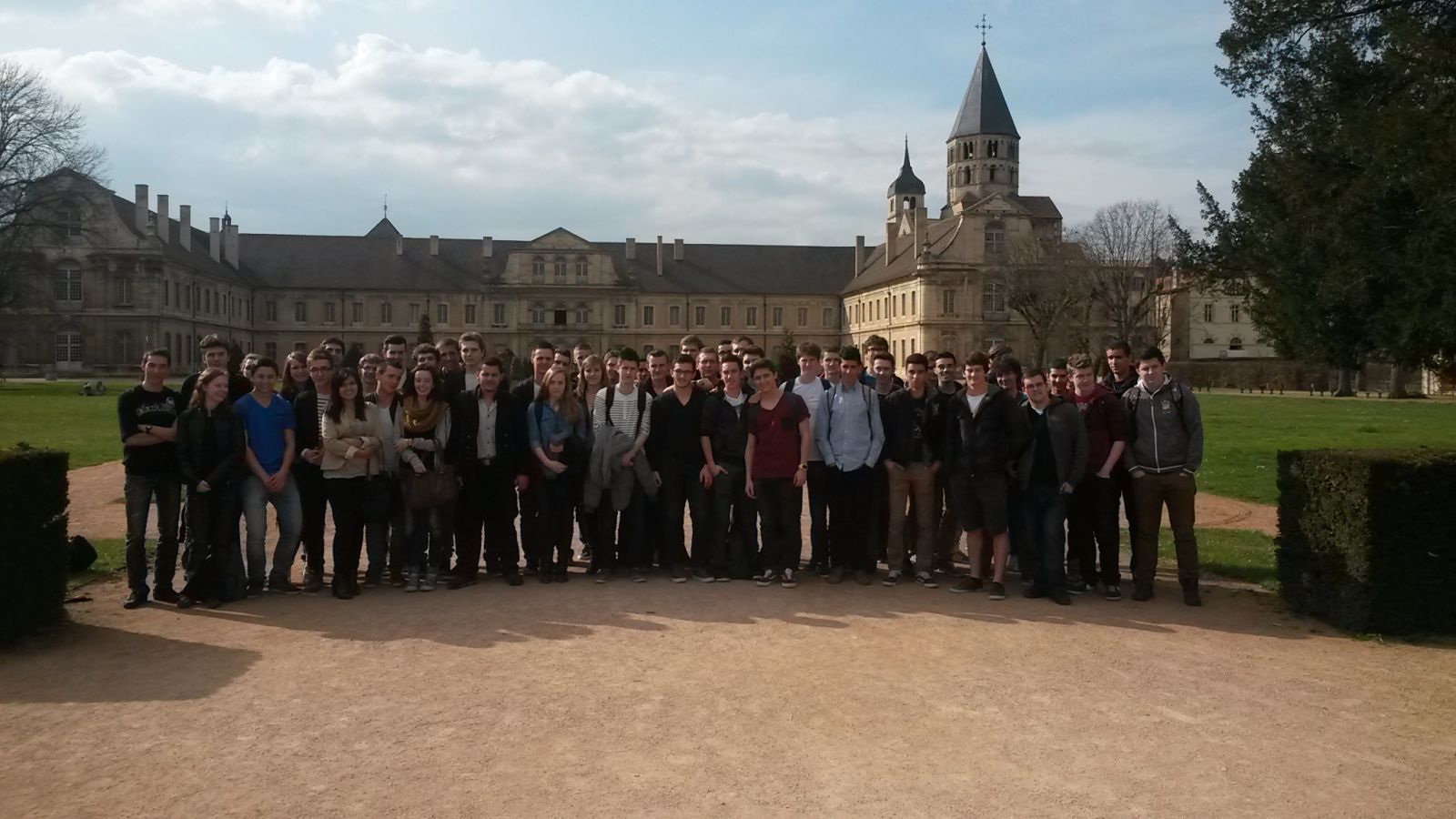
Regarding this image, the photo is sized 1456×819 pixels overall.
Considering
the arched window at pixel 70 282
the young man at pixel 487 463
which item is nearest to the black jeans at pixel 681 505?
the young man at pixel 487 463

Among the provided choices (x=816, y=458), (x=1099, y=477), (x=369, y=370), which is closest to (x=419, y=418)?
(x=369, y=370)

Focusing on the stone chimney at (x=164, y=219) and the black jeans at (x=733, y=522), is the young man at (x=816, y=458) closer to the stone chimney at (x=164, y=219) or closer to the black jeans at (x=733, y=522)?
the black jeans at (x=733, y=522)

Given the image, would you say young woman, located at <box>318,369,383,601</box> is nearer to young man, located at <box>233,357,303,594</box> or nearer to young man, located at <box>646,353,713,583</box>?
young man, located at <box>233,357,303,594</box>

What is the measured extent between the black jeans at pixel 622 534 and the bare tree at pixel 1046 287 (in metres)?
45.9

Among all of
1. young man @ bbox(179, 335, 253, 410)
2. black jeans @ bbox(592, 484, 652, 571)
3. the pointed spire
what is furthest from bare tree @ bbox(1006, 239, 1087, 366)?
young man @ bbox(179, 335, 253, 410)

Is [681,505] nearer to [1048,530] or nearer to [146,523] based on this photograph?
[1048,530]

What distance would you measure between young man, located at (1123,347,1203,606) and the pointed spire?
7695 centimetres

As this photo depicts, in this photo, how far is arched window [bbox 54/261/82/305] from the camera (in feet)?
209

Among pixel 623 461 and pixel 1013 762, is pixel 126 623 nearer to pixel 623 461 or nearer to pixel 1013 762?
pixel 623 461

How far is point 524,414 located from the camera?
8.69 m

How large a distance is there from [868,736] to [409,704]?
242 cm

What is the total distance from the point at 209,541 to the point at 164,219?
70.1m

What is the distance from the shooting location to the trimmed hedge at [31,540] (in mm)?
6551

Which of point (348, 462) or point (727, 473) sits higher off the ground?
point (348, 462)
